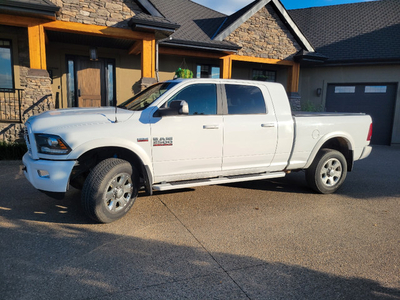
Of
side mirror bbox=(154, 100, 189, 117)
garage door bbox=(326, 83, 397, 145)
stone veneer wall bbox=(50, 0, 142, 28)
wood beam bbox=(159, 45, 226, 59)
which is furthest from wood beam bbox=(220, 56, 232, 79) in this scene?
side mirror bbox=(154, 100, 189, 117)

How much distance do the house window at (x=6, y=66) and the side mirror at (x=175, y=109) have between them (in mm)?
9567

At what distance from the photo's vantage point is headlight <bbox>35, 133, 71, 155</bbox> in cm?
398

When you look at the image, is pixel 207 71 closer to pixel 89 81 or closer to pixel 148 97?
pixel 89 81

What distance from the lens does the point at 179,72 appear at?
11.8m

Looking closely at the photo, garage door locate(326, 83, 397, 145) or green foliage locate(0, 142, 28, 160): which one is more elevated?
garage door locate(326, 83, 397, 145)

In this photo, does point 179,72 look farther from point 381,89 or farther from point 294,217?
point 381,89

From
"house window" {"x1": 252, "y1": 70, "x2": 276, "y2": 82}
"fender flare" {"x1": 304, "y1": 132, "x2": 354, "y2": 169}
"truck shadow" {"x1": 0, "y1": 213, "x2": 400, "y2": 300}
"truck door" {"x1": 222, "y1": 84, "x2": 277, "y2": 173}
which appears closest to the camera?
"truck shadow" {"x1": 0, "y1": 213, "x2": 400, "y2": 300}

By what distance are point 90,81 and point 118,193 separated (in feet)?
31.8

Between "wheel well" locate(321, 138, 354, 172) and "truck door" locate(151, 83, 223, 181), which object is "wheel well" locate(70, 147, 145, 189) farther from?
"wheel well" locate(321, 138, 354, 172)

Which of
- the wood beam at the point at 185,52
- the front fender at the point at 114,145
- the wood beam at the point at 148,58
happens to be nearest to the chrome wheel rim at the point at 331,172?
the front fender at the point at 114,145

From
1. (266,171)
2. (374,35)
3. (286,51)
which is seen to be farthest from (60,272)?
(374,35)

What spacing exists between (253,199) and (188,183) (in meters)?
1.45

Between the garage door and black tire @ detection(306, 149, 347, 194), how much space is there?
1078cm

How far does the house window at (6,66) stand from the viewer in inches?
442
